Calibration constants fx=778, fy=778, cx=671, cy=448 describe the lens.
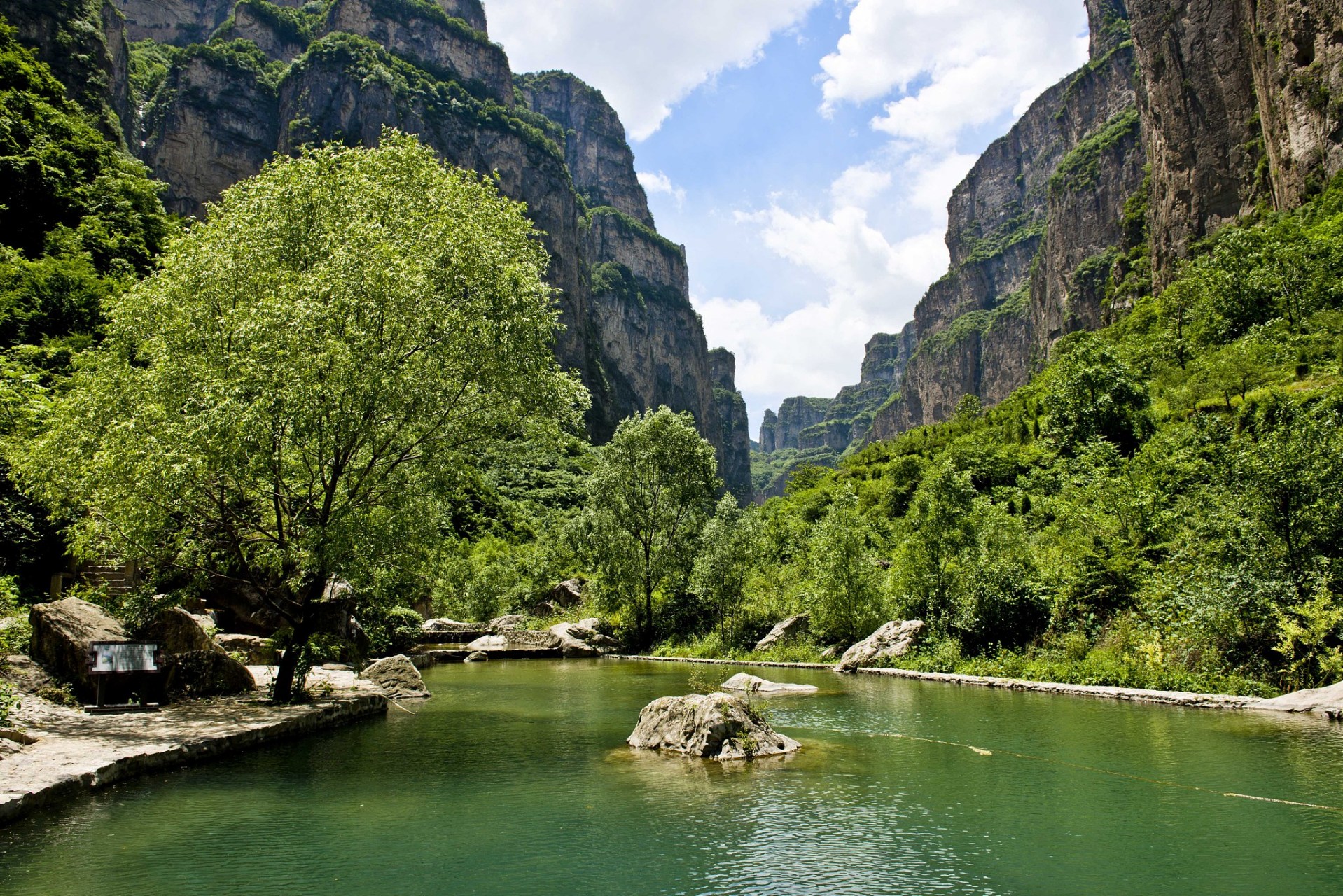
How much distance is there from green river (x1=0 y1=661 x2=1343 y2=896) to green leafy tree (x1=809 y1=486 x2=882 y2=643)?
55.0 ft

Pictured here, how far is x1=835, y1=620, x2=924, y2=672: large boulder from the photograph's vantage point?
30297 mm

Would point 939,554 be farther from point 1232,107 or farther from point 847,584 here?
point 1232,107

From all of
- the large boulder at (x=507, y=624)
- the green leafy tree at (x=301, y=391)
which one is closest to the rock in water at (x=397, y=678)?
the green leafy tree at (x=301, y=391)

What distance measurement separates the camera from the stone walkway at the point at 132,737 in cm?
1024

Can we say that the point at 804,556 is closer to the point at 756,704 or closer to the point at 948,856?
the point at 756,704

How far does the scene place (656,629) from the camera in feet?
155

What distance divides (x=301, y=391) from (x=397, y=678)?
12006 millimetres

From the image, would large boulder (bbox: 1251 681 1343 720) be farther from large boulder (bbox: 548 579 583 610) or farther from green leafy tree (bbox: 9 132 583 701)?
large boulder (bbox: 548 579 583 610)

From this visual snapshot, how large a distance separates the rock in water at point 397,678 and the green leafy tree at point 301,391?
4.62m

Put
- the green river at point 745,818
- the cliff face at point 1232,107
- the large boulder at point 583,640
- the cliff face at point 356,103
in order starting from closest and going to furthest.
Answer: the green river at point 745,818, the large boulder at point 583,640, the cliff face at point 1232,107, the cliff face at point 356,103

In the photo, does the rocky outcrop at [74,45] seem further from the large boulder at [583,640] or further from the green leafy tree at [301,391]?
the green leafy tree at [301,391]

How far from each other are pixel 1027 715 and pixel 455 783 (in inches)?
519

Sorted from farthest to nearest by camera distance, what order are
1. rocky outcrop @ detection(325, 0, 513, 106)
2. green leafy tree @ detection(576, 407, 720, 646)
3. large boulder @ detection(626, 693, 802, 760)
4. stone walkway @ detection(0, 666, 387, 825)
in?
rocky outcrop @ detection(325, 0, 513, 106), green leafy tree @ detection(576, 407, 720, 646), large boulder @ detection(626, 693, 802, 760), stone walkway @ detection(0, 666, 387, 825)

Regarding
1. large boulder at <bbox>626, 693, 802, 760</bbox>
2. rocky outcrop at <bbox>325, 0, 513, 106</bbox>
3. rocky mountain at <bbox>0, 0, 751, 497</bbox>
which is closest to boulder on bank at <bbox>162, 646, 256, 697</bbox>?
large boulder at <bbox>626, 693, 802, 760</bbox>
